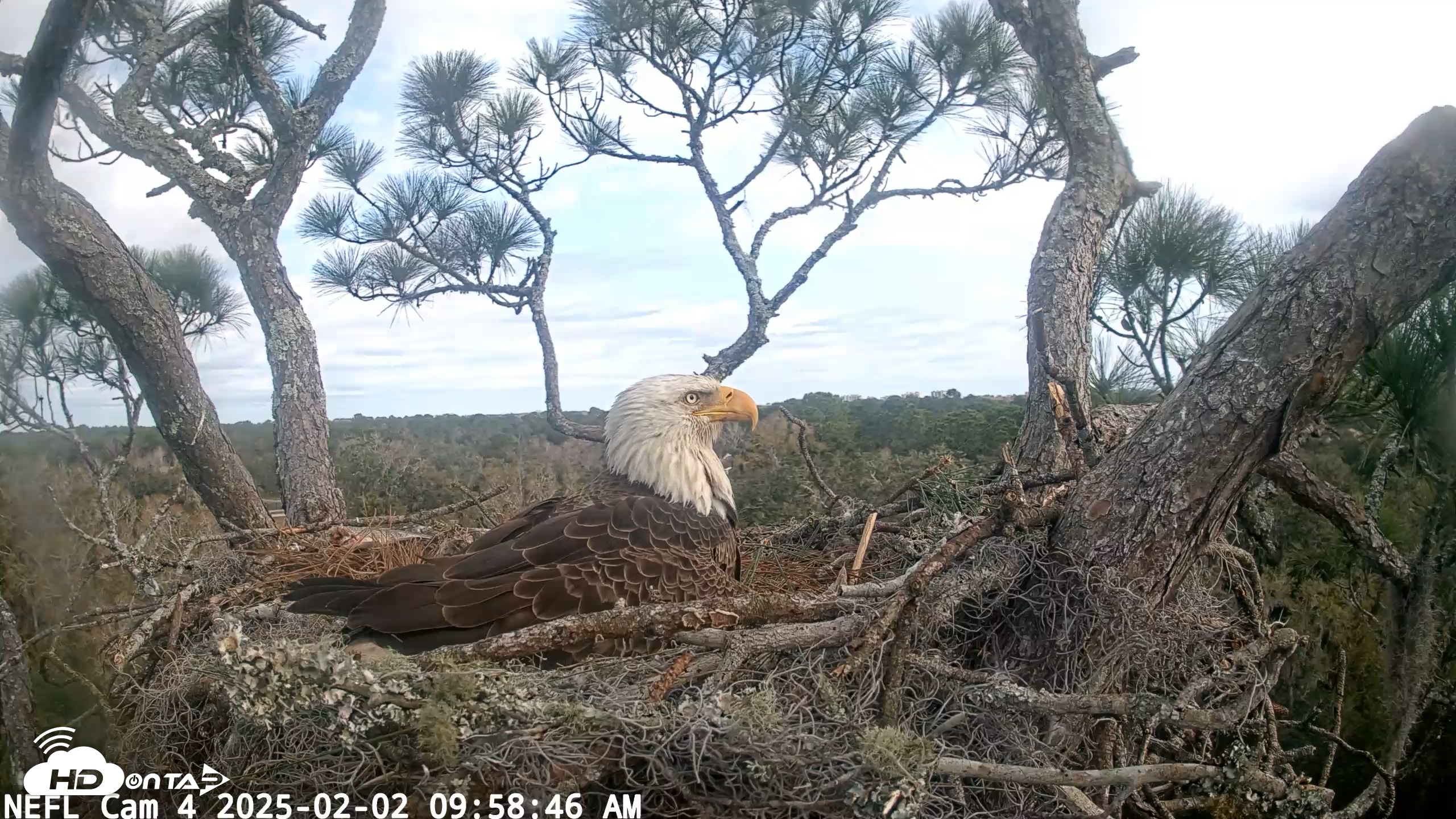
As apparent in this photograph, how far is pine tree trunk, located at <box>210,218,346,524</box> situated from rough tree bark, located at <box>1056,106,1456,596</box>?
390 cm

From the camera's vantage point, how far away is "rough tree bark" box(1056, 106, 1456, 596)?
223 cm

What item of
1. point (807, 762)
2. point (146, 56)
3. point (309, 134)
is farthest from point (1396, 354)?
point (146, 56)

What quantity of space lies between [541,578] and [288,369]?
8.81ft

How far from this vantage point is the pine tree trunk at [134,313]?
12.3 ft

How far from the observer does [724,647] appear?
235 centimetres

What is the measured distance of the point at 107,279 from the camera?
399cm

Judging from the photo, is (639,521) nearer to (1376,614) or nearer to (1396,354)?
(1396,354)

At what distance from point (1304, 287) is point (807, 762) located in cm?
175

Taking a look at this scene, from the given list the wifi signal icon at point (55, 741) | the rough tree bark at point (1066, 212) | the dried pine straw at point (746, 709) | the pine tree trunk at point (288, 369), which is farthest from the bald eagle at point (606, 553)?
the pine tree trunk at point (288, 369)

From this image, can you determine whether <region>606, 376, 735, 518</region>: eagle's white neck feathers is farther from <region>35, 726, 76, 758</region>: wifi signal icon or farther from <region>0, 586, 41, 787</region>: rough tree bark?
<region>0, 586, 41, 787</region>: rough tree bark

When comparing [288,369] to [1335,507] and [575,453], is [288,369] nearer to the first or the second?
[1335,507]

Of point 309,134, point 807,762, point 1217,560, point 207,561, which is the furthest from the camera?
point 309,134

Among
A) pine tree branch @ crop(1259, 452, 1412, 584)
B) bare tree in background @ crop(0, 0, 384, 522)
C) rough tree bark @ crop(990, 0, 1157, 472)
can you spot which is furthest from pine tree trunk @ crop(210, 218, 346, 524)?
pine tree branch @ crop(1259, 452, 1412, 584)

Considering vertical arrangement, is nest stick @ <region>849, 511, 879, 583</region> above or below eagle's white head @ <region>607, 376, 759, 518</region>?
below
